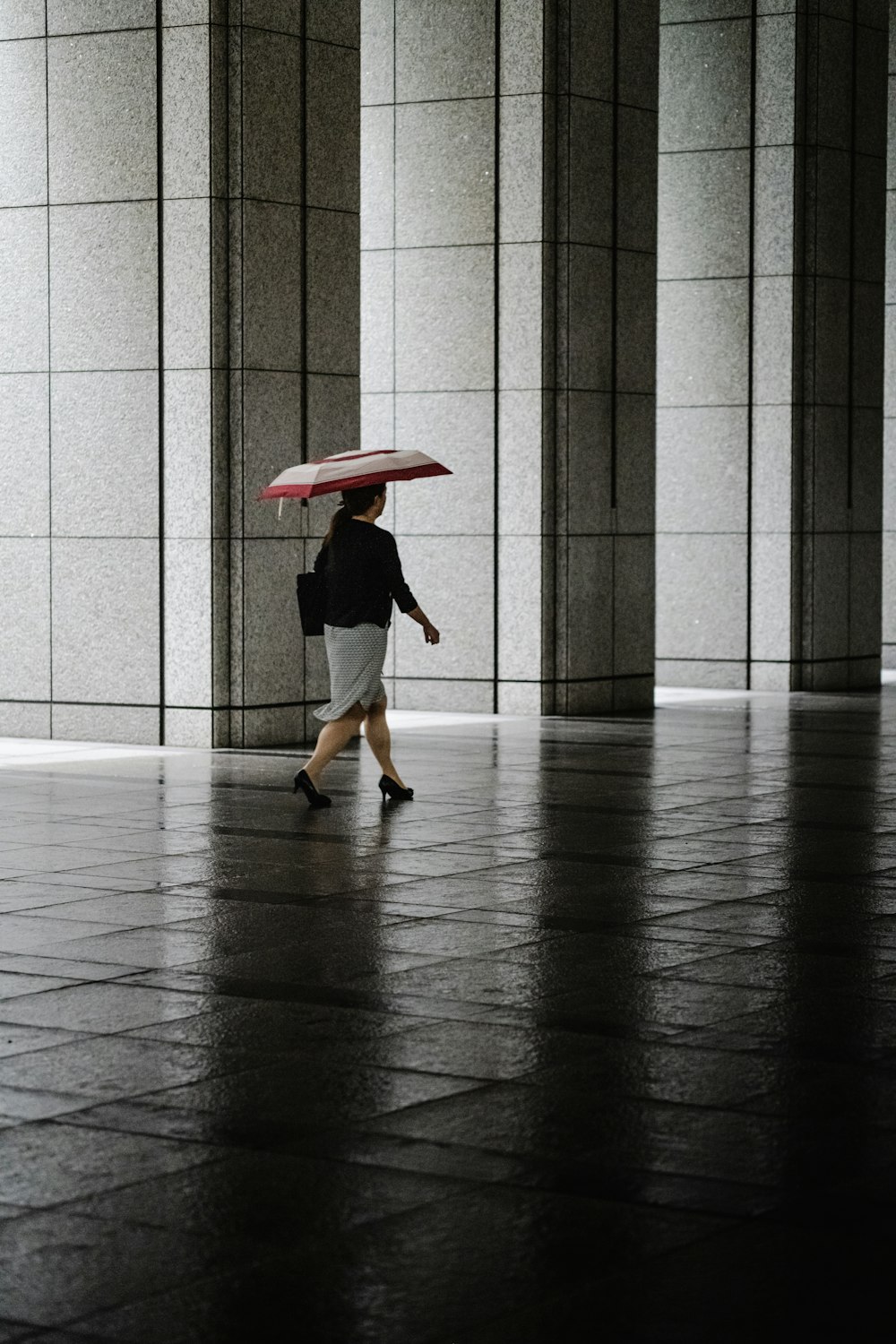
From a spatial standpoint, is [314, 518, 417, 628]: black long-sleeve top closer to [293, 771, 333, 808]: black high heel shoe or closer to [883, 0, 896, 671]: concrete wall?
[293, 771, 333, 808]: black high heel shoe

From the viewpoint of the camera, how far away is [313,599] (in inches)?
496

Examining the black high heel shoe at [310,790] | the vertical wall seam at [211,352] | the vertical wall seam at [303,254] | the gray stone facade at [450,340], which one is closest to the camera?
the black high heel shoe at [310,790]

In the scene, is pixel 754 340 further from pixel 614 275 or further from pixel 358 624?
pixel 358 624

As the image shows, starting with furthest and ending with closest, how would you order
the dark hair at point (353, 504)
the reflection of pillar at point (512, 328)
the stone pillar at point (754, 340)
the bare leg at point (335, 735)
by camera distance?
the stone pillar at point (754, 340) → the reflection of pillar at point (512, 328) → the dark hair at point (353, 504) → the bare leg at point (335, 735)

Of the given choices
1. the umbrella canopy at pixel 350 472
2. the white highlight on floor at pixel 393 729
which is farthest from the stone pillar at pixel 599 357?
the umbrella canopy at pixel 350 472

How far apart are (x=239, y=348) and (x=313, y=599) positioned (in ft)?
11.5

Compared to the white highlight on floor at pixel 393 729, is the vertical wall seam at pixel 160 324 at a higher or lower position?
higher

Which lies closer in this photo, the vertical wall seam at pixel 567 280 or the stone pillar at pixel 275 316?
the stone pillar at pixel 275 316

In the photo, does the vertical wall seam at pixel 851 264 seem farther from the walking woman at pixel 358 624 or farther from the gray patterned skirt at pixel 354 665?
the gray patterned skirt at pixel 354 665

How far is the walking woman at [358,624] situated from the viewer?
489 inches

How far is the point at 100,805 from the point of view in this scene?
40.5 ft

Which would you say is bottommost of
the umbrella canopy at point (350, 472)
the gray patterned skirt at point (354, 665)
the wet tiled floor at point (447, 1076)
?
the wet tiled floor at point (447, 1076)

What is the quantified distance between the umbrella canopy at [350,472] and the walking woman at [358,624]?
11cm

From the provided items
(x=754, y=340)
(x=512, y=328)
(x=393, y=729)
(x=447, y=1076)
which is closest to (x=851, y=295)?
(x=754, y=340)
